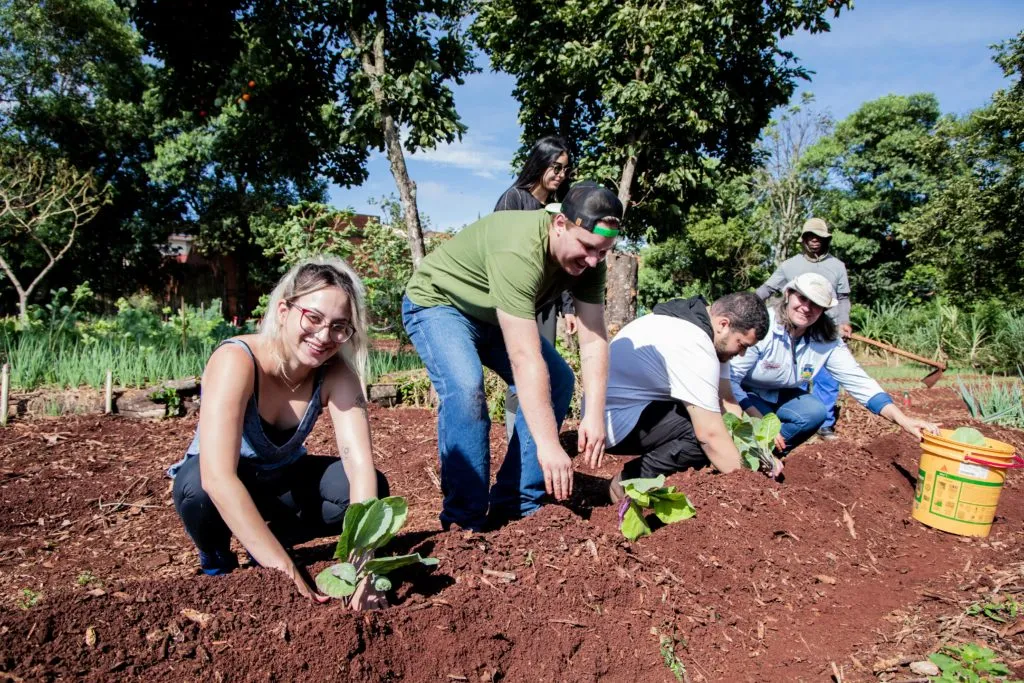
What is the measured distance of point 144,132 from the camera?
13.5 meters

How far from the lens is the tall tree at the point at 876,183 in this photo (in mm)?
18375

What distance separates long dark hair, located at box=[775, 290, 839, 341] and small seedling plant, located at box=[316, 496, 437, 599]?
2.55 metres

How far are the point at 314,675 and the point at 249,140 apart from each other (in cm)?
869

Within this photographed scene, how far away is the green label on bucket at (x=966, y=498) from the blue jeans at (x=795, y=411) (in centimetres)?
88

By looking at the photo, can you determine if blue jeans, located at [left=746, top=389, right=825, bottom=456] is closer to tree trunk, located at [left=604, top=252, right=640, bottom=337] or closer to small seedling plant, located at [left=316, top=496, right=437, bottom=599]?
tree trunk, located at [left=604, top=252, right=640, bottom=337]

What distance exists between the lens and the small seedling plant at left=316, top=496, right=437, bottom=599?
5.57ft

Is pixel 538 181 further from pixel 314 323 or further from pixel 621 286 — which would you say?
pixel 621 286

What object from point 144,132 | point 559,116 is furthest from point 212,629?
point 144,132

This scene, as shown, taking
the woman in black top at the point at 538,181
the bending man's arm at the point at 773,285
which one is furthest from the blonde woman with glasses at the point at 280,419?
the bending man's arm at the point at 773,285

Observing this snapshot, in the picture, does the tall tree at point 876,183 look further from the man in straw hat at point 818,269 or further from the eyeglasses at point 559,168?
the eyeglasses at point 559,168

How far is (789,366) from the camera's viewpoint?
3693 millimetres

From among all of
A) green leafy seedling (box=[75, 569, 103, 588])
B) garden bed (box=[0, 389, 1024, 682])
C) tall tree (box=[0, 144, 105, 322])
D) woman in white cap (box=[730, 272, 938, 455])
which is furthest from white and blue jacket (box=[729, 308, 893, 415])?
tall tree (box=[0, 144, 105, 322])

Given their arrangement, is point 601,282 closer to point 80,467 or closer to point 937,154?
point 80,467

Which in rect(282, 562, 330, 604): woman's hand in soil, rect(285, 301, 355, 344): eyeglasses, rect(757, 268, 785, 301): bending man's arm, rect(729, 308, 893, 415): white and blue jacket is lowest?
rect(282, 562, 330, 604): woman's hand in soil
